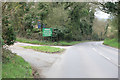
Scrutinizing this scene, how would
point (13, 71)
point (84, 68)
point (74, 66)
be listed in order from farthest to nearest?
1. point (74, 66)
2. point (84, 68)
3. point (13, 71)

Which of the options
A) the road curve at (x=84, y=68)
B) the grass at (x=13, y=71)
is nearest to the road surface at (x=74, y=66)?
the road curve at (x=84, y=68)

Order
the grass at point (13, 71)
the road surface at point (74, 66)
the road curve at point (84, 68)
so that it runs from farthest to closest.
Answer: the road surface at point (74, 66), the road curve at point (84, 68), the grass at point (13, 71)

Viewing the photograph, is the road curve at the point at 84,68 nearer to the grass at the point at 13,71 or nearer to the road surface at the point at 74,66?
the road surface at the point at 74,66

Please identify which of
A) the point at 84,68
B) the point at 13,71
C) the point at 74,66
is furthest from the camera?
the point at 74,66

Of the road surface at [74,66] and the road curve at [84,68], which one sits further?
the road surface at [74,66]

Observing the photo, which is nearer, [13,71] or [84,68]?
[13,71]

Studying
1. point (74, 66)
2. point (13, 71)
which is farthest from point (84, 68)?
point (13, 71)

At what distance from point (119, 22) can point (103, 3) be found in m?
6.90

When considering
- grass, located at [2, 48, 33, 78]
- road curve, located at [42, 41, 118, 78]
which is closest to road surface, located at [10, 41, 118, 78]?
road curve, located at [42, 41, 118, 78]

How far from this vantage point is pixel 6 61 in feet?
25.7

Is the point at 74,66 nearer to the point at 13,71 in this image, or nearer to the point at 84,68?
the point at 84,68

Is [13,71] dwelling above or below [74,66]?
above

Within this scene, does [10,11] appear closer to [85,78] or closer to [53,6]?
[85,78]

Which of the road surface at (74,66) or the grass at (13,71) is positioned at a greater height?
the grass at (13,71)
